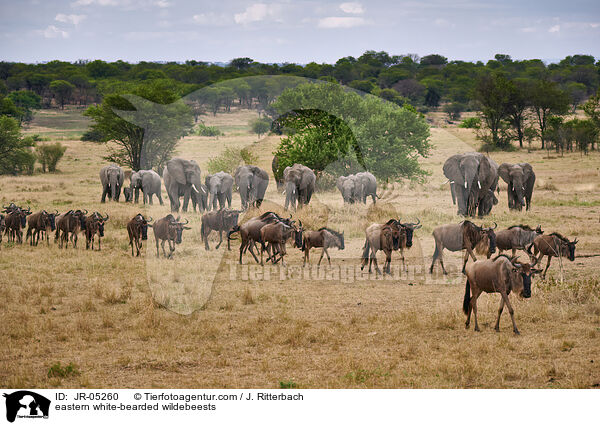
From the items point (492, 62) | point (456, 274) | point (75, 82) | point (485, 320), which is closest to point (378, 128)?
point (456, 274)

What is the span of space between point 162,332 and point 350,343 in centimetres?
308

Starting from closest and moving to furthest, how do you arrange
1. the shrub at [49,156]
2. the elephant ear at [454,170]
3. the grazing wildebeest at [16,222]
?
1. the grazing wildebeest at [16,222]
2. the elephant ear at [454,170]
3. the shrub at [49,156]

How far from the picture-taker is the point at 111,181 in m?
30.7

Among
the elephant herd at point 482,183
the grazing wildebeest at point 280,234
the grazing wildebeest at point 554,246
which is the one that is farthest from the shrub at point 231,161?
the grazing wildebeest at point 554,246

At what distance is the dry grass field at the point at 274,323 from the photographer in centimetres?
891

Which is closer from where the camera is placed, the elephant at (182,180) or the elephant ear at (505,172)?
the elephant ear at (505,172)

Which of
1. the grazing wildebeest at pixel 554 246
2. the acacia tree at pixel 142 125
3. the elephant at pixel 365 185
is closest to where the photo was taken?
the grazing wildebeest at pixel 554 246

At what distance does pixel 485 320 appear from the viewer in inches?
440

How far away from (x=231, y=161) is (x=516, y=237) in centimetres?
2163

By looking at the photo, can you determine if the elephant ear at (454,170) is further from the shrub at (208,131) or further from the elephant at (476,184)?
the shrub at (208,131)

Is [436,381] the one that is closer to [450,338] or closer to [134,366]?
[450,338]

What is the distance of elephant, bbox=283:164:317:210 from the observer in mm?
25047

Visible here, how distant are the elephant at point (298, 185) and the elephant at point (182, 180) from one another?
13.3ft
